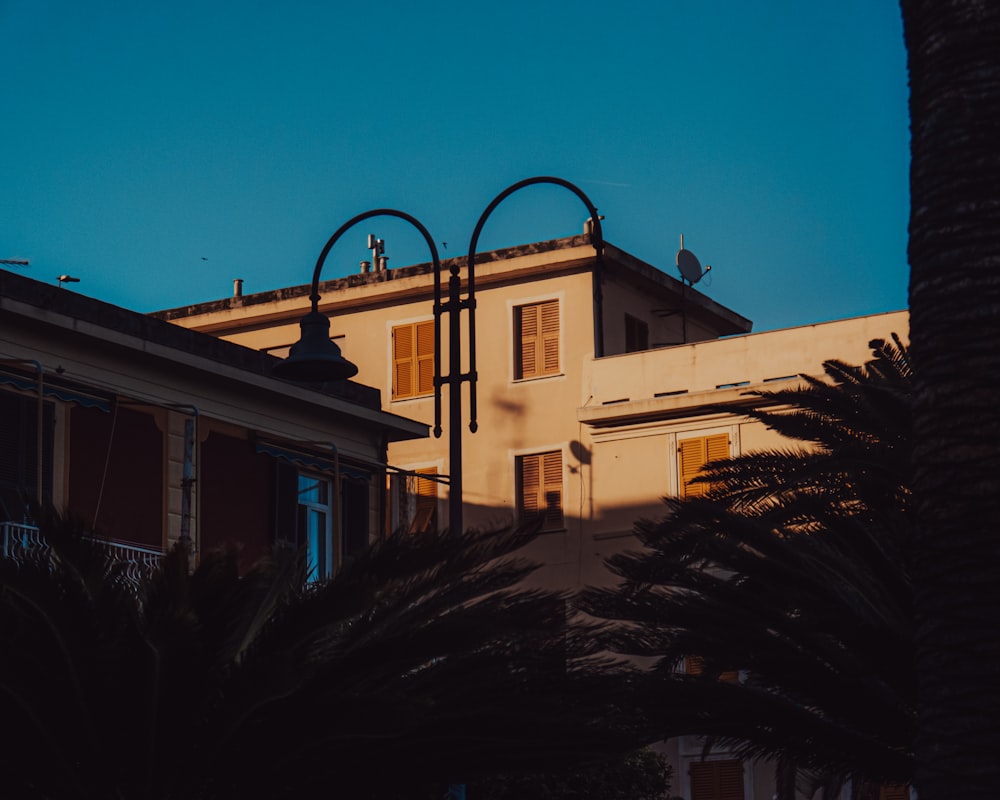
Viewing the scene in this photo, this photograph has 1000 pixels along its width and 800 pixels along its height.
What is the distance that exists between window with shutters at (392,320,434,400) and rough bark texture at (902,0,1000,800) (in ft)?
94.5

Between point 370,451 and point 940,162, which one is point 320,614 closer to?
point 940,162

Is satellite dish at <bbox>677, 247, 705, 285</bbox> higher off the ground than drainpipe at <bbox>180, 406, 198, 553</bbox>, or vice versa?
satellite dish at <bbox>677, 247, 705, 285</bbox>

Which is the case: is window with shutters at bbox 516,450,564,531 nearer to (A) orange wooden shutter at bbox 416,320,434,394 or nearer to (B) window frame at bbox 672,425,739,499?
(A) orange wooden shutter at bbox 416,320,434,394

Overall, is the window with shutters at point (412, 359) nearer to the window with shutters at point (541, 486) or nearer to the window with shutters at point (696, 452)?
the window with shutters at point (541, 486)

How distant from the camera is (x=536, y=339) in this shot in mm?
37594

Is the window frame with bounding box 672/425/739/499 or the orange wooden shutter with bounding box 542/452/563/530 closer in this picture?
the window frame with bounding box 672/425/739/499

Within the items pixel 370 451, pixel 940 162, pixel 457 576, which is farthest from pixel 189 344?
pixel 940 162

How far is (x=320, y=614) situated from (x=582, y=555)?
79.3 ft

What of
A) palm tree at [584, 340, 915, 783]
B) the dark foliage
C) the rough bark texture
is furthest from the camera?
the dark foliage

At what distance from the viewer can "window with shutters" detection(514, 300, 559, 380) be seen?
122ft

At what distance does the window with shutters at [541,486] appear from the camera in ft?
120

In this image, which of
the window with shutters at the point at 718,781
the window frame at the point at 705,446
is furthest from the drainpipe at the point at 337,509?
the window with shutters at the point at 718,781

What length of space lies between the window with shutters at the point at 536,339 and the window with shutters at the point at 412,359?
72.6 inches

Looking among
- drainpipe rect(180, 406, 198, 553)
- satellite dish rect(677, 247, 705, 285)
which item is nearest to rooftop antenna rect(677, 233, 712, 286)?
satellite dish rect(677, 247, 705, 285)
